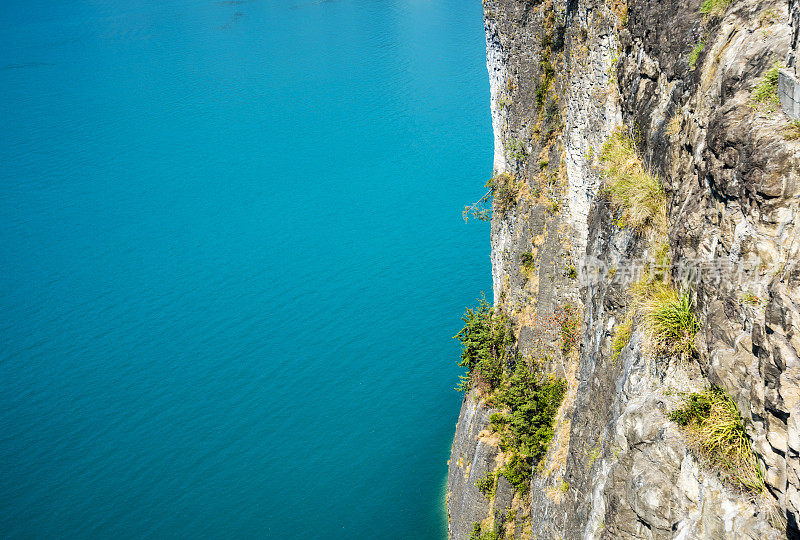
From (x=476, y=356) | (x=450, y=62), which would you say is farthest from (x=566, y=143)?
(x=450, y=62)

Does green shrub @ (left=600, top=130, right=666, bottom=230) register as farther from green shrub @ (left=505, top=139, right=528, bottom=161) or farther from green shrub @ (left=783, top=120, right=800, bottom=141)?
green shrub @ (left=505, top=139, right=528, bottom=161)

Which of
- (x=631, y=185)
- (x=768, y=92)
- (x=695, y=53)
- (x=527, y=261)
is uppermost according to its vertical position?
(x=695, y=53)

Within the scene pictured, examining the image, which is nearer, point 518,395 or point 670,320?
point 670,320

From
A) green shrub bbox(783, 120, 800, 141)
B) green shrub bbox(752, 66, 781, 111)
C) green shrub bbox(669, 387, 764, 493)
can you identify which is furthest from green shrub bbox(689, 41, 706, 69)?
green shrub bbox(669, 387, 764, 493)

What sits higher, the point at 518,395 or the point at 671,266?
the point at 671,266

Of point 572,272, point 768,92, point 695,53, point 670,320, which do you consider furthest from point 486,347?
point 768,92

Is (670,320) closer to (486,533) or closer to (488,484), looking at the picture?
(488,484)
